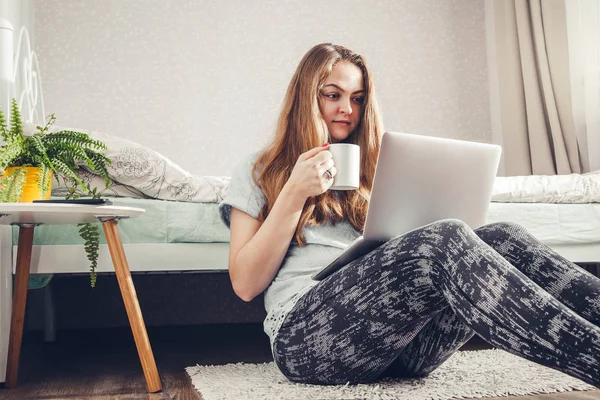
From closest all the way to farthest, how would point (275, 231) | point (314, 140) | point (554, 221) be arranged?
point (275, 231)
point (314, 140)
point (554, 221)

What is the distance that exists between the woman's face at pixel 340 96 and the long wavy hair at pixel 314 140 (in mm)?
14

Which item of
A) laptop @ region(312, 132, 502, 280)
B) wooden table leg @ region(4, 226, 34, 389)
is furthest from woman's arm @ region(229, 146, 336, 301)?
wooden table leg @ region(4, 226, 34, 389)

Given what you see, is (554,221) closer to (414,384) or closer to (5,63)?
(414,384)

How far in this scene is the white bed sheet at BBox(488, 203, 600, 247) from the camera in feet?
6.31

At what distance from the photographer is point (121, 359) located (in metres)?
1.76

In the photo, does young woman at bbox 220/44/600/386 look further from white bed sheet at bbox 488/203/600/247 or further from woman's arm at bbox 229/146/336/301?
white bed sheet at bbox 488/203/600/247

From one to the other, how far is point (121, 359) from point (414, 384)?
Result: 2.99ft

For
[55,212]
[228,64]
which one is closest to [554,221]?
[55,212]

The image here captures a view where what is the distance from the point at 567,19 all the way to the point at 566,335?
96.8 inches

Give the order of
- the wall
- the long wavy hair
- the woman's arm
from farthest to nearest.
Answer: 1. the wall
2. the long wavy hair
3. the woman's arm

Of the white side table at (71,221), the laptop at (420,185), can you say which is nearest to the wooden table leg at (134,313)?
the white side table at (71,221)

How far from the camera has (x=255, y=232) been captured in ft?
4.25

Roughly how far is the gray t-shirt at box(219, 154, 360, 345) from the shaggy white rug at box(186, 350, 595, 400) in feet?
0.40

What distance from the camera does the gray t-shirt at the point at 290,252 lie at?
3.94 ft
